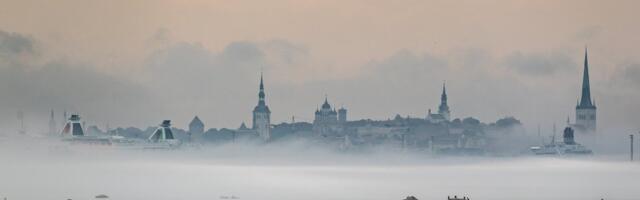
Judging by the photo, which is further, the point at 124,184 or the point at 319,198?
the point at 124,184

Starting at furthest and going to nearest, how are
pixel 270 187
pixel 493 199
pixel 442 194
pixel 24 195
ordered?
1. pixel 270 187
2. pixel 442 194
3. pixel 493 199
4. pixel 24 195

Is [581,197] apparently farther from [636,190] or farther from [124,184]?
[124,184]

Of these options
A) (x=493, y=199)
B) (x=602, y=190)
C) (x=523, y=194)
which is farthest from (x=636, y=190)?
(x=493, y=199)

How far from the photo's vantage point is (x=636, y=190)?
648ft

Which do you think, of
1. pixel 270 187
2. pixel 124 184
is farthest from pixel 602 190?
pixel 124 184

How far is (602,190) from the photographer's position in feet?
655

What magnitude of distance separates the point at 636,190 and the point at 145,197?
5344 centimetres

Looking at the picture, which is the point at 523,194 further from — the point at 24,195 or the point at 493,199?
the point at 24,195

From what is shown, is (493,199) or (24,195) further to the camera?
(493,199)

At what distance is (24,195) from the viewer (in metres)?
158

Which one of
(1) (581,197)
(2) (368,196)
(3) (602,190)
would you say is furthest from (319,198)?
(3) (602,190)

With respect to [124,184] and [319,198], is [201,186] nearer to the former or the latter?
[124,184]

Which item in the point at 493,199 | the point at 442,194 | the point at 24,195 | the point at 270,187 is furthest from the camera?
the point at 270,187

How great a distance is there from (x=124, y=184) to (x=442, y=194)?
2623 centimetres
